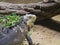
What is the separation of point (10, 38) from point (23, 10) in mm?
1383

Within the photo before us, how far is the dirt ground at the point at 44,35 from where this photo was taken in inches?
95.7

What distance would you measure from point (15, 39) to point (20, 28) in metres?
0.17

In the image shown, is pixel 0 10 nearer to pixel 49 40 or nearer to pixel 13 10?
pixel 13 10

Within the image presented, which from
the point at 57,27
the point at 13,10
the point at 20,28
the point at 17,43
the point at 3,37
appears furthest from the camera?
the point at 57,27

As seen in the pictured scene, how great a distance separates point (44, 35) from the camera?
2693mm

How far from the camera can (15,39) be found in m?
1.57

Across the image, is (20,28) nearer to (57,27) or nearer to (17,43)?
(17,43)

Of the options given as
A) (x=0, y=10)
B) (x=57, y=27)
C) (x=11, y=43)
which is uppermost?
(x=11, y=43)

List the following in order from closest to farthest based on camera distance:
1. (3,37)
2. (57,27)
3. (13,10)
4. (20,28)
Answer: (3,37), (20,28), (13,10), (57,27)

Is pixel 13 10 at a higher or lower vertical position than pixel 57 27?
higher

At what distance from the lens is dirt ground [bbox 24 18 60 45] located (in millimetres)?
2432

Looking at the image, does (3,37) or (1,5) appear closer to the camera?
(3,37)

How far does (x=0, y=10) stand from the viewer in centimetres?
292

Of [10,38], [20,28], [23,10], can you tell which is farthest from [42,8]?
[10,38]
